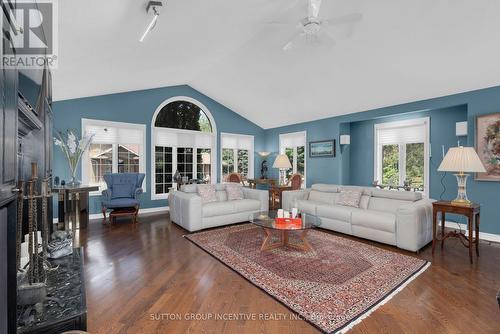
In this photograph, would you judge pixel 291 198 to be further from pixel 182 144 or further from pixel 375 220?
pixel 182 144

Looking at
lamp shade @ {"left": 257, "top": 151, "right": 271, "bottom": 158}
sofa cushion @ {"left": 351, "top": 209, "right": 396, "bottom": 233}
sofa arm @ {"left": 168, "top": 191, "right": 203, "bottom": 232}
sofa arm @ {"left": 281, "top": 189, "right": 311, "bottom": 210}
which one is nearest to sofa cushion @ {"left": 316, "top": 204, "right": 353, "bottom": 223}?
sofa cushion @ {"left": 351, "top": 209, "right": 396, "bottom": 233}

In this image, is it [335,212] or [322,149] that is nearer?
[335,212]

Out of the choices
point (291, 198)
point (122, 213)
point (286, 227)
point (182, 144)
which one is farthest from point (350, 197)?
point (182, 144)

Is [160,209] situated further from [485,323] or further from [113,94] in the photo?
[485,323]

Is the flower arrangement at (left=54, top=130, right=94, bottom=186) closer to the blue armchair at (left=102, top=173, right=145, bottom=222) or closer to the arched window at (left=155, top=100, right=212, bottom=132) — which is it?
the blue armchair at (left=102, top=173, right=145, bottom=222)

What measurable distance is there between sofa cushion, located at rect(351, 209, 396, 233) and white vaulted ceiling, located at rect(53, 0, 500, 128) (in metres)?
2.47

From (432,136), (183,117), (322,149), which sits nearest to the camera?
(432,136)

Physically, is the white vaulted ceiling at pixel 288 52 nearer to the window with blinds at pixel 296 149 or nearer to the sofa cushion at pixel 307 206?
the window with blinds at pixel 296 149

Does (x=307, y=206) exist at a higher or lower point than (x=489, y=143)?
lower

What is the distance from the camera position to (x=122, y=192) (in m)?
5.25

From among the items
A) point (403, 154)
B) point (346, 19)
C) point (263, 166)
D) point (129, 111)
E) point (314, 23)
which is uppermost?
point (346, 19)

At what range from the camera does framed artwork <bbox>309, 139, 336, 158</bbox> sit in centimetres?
645

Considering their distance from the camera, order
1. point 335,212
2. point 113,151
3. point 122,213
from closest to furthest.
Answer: point 335,212 < point 122,213 < point 113,151

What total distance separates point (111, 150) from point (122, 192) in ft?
3.89
